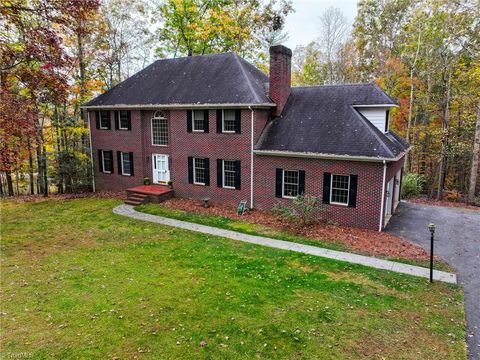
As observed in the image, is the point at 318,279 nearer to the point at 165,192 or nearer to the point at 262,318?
the point at 262,318

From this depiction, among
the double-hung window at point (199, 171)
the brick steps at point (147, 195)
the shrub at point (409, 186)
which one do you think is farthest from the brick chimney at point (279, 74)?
the shrub at point (409, 186)

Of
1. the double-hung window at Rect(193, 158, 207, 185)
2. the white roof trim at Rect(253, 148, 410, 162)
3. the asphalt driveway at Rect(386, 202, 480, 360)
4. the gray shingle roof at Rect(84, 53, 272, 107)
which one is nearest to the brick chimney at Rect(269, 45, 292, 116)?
the gray shingle roof at Rect(84, 53, 272, 107)

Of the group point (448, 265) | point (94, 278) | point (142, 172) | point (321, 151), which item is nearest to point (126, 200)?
point (142, 172)

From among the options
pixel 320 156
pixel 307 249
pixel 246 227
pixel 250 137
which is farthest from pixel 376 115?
pixel 246 227

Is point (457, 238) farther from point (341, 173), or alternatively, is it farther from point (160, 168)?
point (160, 168)

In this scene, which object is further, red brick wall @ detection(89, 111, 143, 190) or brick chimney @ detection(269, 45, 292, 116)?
red brick wall @ detection(89, 111, 143, 190)

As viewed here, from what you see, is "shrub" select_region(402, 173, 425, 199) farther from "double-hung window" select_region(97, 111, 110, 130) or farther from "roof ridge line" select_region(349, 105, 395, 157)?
"double-hung window" select_region(97, 111, 110, 130)

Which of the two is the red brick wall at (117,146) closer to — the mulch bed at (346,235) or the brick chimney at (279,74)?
the mulch bed at (346,235)
